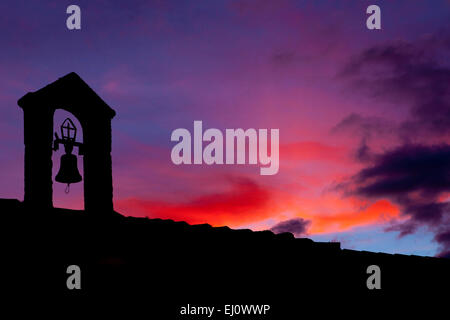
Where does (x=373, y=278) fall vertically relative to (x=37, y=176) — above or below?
below

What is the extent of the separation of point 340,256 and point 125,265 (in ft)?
10.2

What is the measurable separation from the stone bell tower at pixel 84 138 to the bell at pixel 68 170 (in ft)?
0.47

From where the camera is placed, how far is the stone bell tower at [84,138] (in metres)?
8.48

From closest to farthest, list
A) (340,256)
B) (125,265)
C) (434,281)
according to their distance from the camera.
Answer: (125,265) → (340,256) → (434,281)

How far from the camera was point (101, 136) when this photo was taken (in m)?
9.40

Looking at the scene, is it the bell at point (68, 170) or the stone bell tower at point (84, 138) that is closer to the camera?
the stone bell tower at point (84, 138)

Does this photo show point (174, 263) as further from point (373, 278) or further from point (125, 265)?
point (373, 278)

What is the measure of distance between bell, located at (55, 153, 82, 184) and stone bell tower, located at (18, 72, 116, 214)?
145 millimetres

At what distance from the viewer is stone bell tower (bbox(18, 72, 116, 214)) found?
8.48 metres

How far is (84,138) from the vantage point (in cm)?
935

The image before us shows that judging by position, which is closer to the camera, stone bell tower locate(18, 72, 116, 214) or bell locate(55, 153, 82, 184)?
stone bell tower locate(18, 72, 116, 214)
